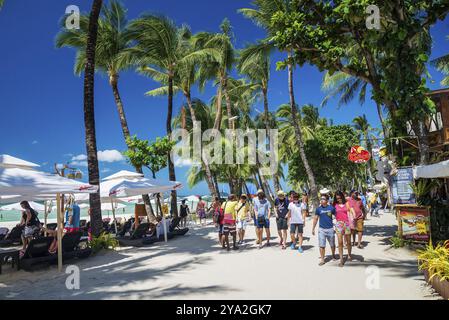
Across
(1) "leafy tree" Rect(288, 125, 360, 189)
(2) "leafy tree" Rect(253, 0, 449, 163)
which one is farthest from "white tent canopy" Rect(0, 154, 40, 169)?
(1) "leafy tree" Rect(288, 125, 360, 189)

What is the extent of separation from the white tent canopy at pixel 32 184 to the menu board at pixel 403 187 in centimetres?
867

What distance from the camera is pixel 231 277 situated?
23.0 ft

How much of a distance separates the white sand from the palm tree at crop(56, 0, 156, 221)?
385 inches

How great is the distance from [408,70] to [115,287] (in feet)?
29.3

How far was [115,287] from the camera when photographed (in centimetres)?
661

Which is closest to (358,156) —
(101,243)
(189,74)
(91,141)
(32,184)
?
(189,74)

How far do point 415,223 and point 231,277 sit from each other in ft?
17.4

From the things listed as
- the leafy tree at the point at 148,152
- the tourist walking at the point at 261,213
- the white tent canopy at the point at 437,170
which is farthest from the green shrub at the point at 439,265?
the leafy tree at the point at 148,152

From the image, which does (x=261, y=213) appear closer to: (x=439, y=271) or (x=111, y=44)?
(x=439, y=271)

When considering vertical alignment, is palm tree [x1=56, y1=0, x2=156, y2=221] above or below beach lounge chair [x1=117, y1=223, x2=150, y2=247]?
above

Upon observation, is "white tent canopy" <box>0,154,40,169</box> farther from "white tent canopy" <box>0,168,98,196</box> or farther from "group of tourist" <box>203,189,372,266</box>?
"group of tourist" <box>203,189,372,266</box>

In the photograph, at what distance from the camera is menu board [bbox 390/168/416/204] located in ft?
31.9

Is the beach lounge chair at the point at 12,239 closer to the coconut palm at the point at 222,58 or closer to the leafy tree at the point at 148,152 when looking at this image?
the leafy tree at the point at 148,152

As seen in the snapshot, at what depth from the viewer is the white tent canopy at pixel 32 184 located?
7.27 metres
